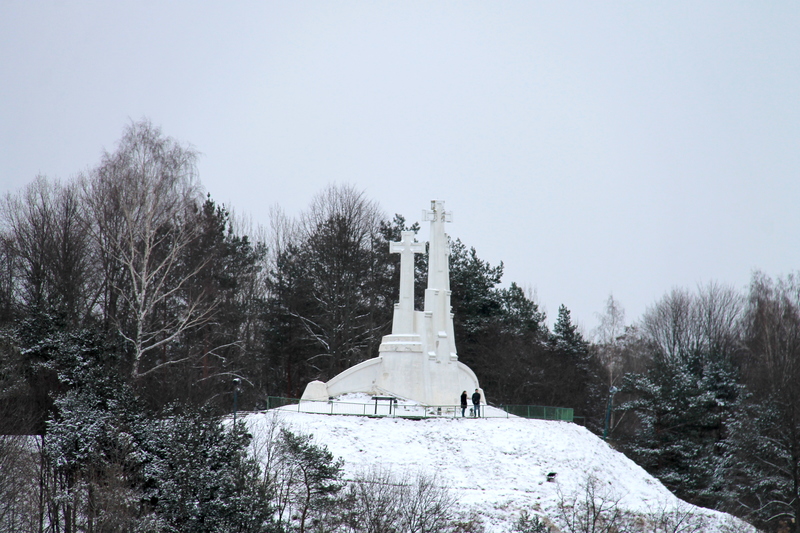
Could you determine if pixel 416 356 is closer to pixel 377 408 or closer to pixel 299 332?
pixel 377 408

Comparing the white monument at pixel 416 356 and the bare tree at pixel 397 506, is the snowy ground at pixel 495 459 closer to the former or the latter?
the bare tree at pixel 397 506

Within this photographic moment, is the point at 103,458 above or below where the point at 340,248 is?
below

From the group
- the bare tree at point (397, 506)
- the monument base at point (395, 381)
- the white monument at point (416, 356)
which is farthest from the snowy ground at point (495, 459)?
the white monument at point (416, 356)

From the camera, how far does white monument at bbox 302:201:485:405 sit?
34.6 metres

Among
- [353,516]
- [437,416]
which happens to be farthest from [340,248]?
[353,516]

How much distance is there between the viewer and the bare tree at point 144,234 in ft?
109

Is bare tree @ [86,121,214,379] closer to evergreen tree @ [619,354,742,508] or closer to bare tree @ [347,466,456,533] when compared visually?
bare tree @ [347,466,456,533]

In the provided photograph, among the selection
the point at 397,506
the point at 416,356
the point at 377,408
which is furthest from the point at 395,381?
the point at 397,506

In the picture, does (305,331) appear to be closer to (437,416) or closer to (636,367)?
(437,416)

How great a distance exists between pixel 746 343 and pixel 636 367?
14.3 m

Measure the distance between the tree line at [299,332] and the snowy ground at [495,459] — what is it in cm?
433

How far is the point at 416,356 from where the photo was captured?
3484 centimetres

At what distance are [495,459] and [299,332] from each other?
1790 cm

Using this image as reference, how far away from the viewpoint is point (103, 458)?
21641 millimetres
